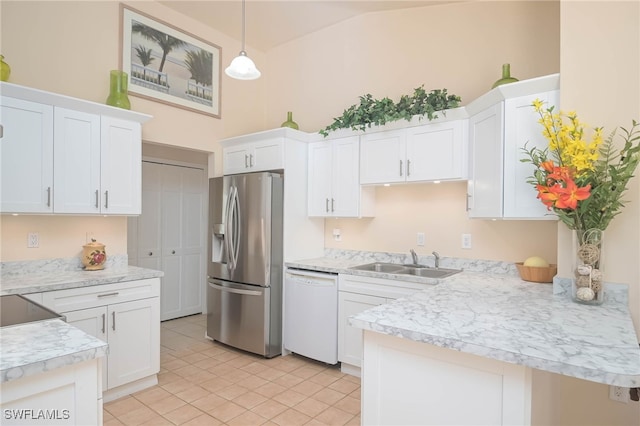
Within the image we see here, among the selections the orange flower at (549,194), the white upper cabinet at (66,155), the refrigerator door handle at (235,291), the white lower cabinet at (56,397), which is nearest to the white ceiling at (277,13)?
the white upper cabinet at (66,155)

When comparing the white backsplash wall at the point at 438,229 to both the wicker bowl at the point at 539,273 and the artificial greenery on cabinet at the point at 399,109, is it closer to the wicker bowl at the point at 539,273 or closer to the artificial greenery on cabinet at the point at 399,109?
the wicker bowl at the point at 539,273

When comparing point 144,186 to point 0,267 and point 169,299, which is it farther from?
point 0,267

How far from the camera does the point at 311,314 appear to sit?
325 cm

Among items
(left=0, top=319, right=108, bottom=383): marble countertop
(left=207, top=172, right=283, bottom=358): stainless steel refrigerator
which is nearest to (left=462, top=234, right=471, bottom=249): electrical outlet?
(left=207, top=172, right=283, bottom=358): stainless steel refrigerator

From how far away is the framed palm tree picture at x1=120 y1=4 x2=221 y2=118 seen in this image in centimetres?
329

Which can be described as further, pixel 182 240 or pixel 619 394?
pixel 182 240

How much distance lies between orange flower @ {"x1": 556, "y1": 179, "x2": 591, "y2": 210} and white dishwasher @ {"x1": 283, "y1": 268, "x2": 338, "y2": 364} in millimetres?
1916

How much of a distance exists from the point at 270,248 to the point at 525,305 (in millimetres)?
2222

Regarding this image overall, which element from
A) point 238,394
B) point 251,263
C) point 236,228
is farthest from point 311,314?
point 236,228

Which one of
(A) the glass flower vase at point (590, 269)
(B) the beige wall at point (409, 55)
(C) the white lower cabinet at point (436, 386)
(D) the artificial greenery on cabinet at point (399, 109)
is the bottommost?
(C) the white lower cabinet at point (436, 386)

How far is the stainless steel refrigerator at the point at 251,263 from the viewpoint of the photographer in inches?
132

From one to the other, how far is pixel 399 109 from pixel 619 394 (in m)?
2.33

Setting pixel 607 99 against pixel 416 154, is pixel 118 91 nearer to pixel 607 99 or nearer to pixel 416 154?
pixel 416 154

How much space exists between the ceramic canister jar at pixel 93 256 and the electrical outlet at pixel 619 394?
355cm
